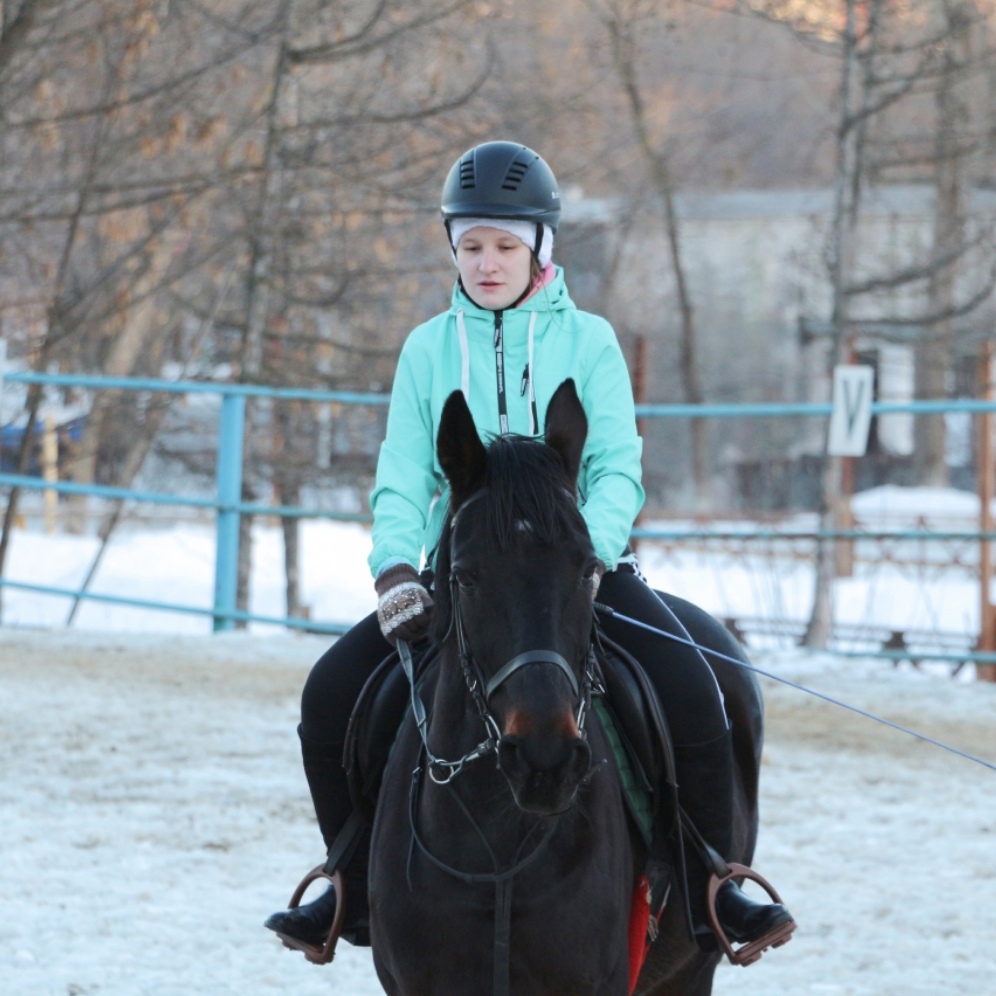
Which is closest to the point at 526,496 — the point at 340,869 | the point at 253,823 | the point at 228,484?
the point at 340,869

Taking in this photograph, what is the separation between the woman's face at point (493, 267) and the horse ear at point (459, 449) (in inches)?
18.5

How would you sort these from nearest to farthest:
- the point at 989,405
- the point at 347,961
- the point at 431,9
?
the point at 347,961
the point at 989,405
the point at 431,9

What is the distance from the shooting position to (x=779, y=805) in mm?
6289

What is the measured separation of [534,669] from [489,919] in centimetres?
56

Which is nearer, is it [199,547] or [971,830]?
[971,830]

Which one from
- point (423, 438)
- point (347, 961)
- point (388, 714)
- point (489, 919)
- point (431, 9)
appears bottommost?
point (347, 961)

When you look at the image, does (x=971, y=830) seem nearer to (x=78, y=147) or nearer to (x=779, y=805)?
(x=779, y=805)

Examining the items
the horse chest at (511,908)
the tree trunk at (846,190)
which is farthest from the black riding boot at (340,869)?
the tree trunk at (846,190)

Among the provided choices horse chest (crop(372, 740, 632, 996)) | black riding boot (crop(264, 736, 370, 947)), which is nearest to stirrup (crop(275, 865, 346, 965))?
black riding boot (crop(264, 736, 370, 947))

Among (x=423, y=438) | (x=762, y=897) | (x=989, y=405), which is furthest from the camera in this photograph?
(x=989, y=405)

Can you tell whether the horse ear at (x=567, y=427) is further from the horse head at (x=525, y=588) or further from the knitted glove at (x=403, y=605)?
the knitted glove at (x=403, y=605)

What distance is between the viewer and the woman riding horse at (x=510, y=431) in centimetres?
288

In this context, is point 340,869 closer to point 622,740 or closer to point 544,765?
point 622,740

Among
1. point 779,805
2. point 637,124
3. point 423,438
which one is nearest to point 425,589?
point 423,438
